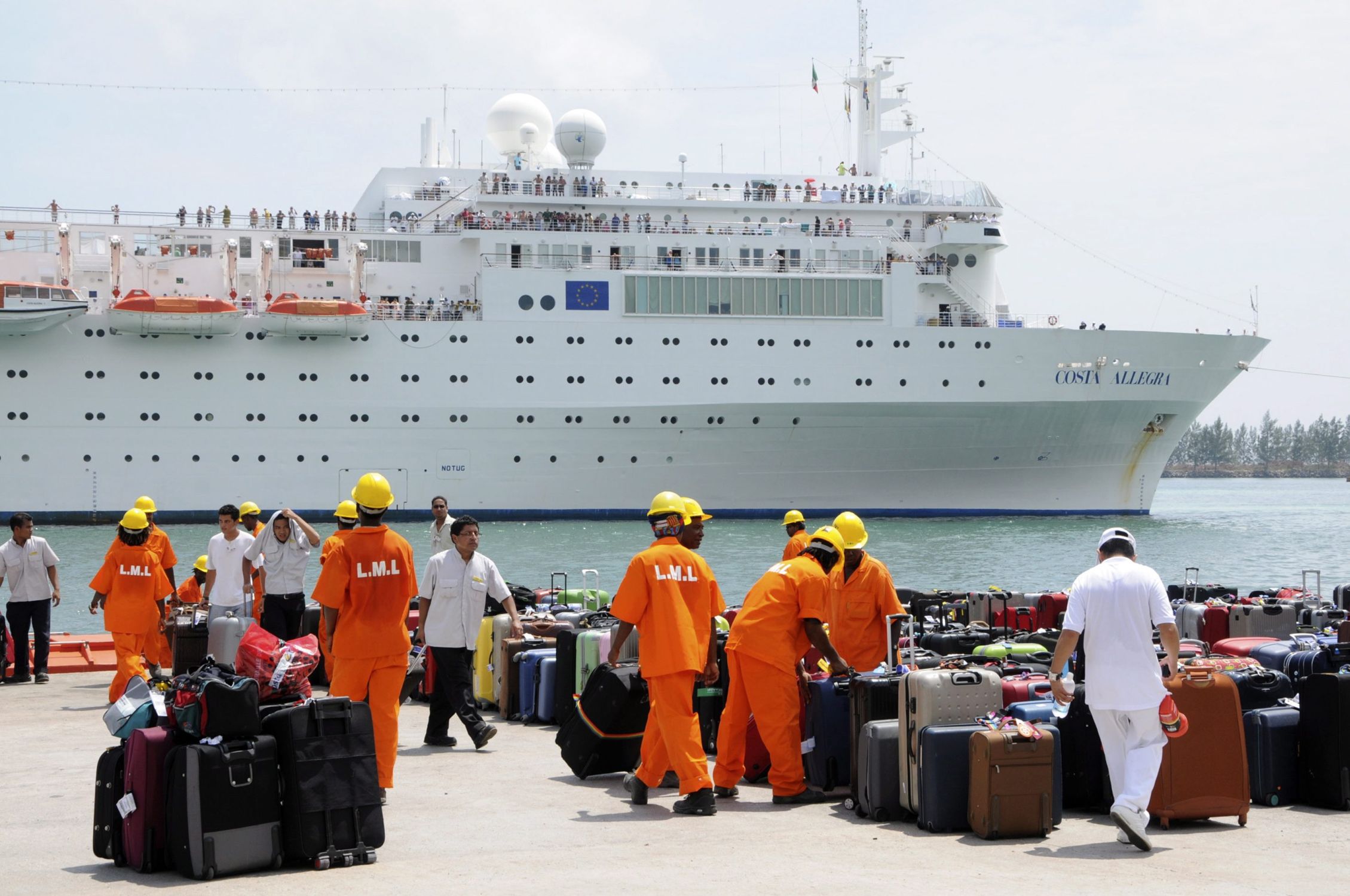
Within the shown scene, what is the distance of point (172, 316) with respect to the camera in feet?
98.6

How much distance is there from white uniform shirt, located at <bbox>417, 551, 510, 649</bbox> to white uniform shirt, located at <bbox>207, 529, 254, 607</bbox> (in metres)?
2.67

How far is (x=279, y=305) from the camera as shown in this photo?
99.6 feet

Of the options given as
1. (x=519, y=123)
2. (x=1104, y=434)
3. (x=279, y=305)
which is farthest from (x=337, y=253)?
(x=1104, y=434)

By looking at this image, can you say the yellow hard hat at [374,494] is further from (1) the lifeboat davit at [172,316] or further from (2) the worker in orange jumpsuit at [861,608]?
(1) the lifeboat davit at [172,316]

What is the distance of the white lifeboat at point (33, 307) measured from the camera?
29.7m

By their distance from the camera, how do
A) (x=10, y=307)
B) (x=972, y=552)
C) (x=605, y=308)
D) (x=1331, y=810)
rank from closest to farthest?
(x=1331, y=810)
(x=972, y=552)
(x=10, y=307)
(x=605, y=308)

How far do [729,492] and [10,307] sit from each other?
16601 millimetres

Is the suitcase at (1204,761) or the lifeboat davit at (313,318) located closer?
the suitcase at (1204,761)

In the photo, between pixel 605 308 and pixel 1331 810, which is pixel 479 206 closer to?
pixel 605 308

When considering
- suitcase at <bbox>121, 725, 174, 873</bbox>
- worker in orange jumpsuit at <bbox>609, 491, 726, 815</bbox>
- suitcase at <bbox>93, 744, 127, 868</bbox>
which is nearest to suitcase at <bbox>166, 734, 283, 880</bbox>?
suitcase at <bbox>121, 725, 174, 873</bbox>

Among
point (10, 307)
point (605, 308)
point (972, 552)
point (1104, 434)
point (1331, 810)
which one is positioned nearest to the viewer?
point (1331, 810)

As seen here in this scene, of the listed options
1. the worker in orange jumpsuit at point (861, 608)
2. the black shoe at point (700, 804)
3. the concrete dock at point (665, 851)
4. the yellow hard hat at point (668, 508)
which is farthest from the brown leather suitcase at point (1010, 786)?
the yellow hard hat at point (668, 508)

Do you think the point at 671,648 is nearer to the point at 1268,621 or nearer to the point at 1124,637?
the point at 1124,637

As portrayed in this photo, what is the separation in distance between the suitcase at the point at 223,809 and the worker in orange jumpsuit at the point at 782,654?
2.09 meters
